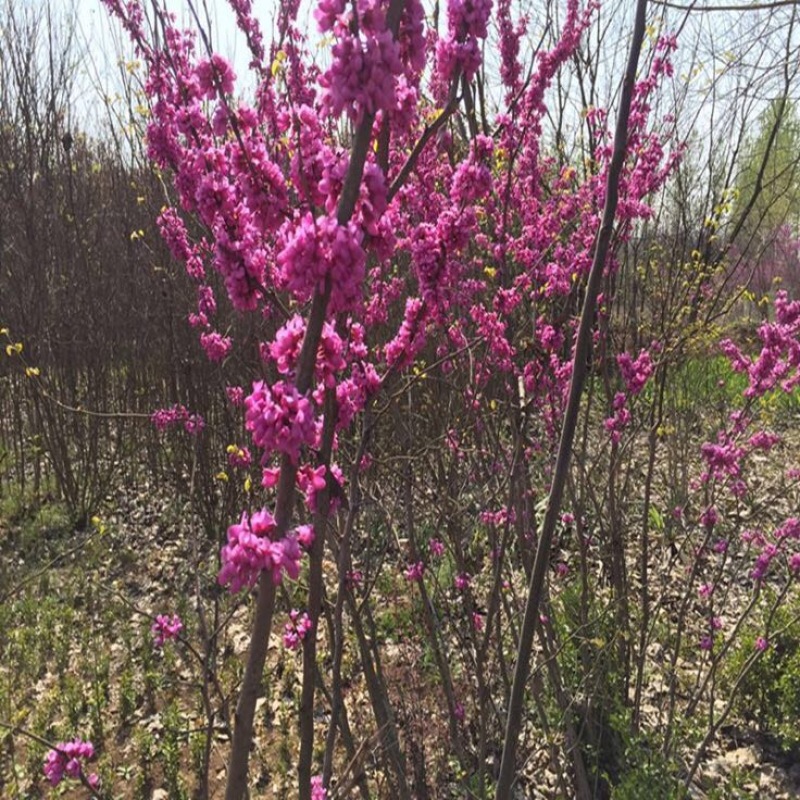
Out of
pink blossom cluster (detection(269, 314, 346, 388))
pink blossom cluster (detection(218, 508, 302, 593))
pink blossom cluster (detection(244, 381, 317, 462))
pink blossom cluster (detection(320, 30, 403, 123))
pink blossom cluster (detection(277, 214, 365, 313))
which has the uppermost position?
pink blossom cluster (detection(320, 30, 403, 123))

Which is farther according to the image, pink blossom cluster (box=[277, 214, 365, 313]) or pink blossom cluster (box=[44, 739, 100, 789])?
pink blossom cluster (box=[44, 739, 100, 789])

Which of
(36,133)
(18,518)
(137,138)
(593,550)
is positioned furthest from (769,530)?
(36,133)

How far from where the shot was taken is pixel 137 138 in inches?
250

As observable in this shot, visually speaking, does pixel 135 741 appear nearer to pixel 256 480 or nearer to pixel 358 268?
pixel 256 480

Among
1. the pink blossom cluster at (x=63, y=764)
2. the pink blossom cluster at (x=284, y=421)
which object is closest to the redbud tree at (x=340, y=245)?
the pink blossom cluster at (x=284, y=421)

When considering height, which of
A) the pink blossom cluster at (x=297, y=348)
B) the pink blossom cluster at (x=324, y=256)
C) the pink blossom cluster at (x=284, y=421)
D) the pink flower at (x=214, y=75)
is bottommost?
the pink blossom cluster at (x=284, y=421)

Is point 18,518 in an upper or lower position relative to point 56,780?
lower

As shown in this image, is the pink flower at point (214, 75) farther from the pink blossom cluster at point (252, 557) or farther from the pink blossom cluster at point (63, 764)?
the pink blossom cluster at point (63, 764)

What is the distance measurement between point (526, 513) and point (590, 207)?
186 centimetres

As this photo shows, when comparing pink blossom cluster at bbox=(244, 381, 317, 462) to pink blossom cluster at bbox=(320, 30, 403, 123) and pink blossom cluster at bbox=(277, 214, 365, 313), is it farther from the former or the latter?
pink blossom cluster at bbox=(320, 30, 403, 123)

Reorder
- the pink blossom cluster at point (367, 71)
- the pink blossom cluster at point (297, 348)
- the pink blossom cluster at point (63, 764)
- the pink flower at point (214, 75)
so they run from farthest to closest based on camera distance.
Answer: the pink blossom cluster at point (63, 764) → the pink flower at point (214, 75) → the pink blossom cluster at point (297, 348) → the pink blossom cluster at point (367, 71)

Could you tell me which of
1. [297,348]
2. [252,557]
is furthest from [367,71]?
[252,557]

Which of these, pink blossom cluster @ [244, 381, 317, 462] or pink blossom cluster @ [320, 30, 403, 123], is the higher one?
pink blossom cluster @ [320, 30, 403, 123]

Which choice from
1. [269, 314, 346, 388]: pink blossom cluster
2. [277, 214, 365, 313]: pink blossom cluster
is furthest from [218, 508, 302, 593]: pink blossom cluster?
[277, 214, 365, 313]: pink blossom cluster
